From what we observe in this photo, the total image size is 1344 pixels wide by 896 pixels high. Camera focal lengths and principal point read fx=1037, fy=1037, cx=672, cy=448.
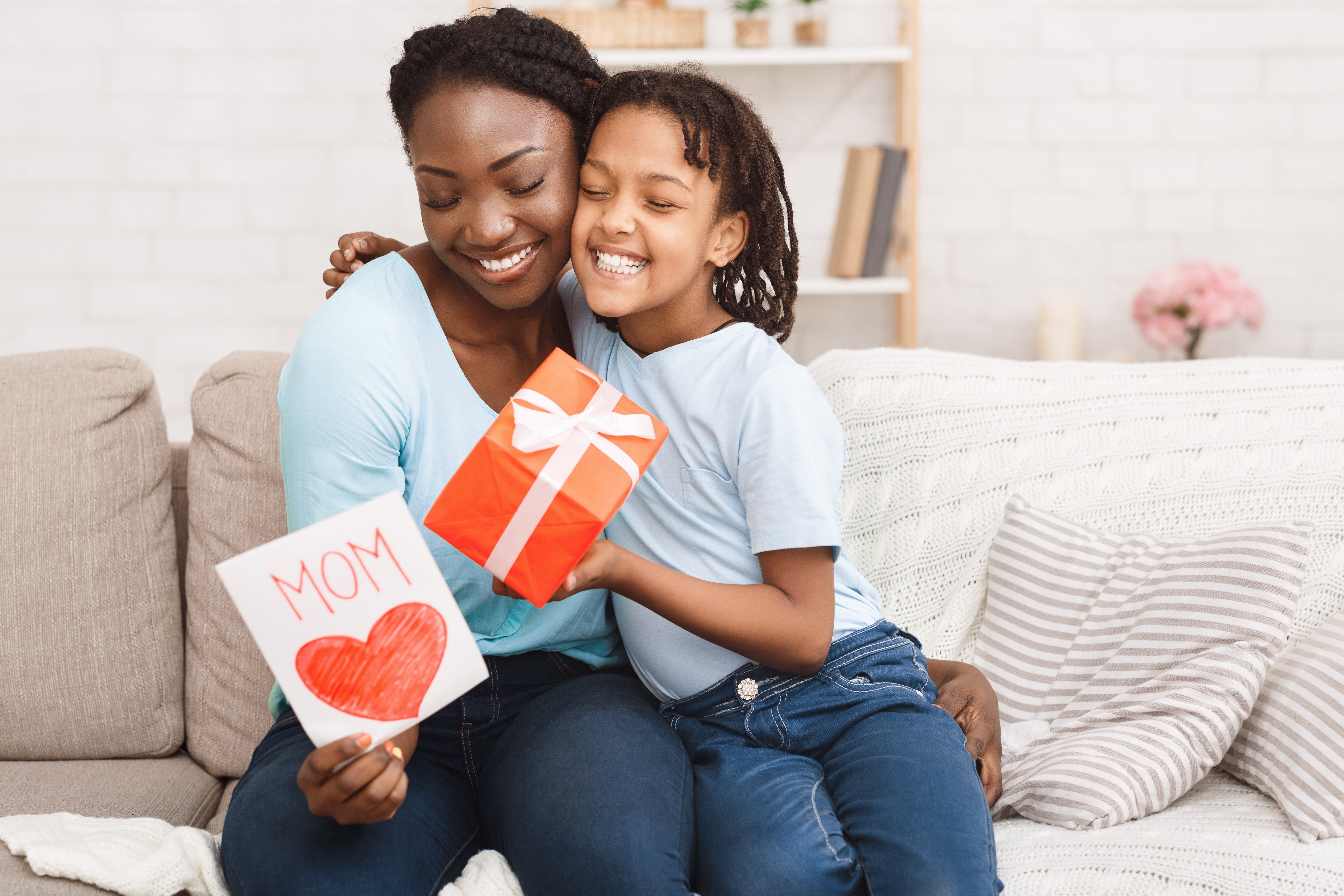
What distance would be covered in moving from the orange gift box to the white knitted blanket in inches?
11.5

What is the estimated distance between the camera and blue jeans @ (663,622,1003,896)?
95cm

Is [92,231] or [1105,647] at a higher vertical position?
[92,231]

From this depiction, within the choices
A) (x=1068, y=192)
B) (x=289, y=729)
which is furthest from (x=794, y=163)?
(x=289, y=729)

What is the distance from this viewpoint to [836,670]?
109 centimetres

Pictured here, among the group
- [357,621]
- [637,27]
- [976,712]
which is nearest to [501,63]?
[357,621]

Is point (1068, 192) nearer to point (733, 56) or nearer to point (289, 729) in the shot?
point (733, 56)

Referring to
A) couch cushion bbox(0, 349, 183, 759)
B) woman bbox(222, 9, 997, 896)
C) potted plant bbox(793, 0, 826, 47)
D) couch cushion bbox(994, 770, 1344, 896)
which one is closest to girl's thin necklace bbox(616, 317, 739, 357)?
woman bbox(222, 9, 997, 896)

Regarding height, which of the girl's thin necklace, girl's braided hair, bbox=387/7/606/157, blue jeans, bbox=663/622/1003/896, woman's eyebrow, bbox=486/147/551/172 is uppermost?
girl's braided hair, bbox=387/7/606/157

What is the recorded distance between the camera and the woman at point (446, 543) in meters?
0.91

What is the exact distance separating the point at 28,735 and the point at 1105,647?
4.67 feet

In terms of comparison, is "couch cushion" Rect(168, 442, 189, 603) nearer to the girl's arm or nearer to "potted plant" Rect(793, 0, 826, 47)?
the girl's arm

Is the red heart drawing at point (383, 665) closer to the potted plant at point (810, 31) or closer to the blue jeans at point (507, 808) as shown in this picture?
the blue jeans at point (507, 808)

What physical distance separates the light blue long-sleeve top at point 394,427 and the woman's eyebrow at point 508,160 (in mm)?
179

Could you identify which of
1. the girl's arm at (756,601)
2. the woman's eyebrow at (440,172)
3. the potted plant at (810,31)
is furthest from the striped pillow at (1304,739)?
the potted plant at (810,31)
